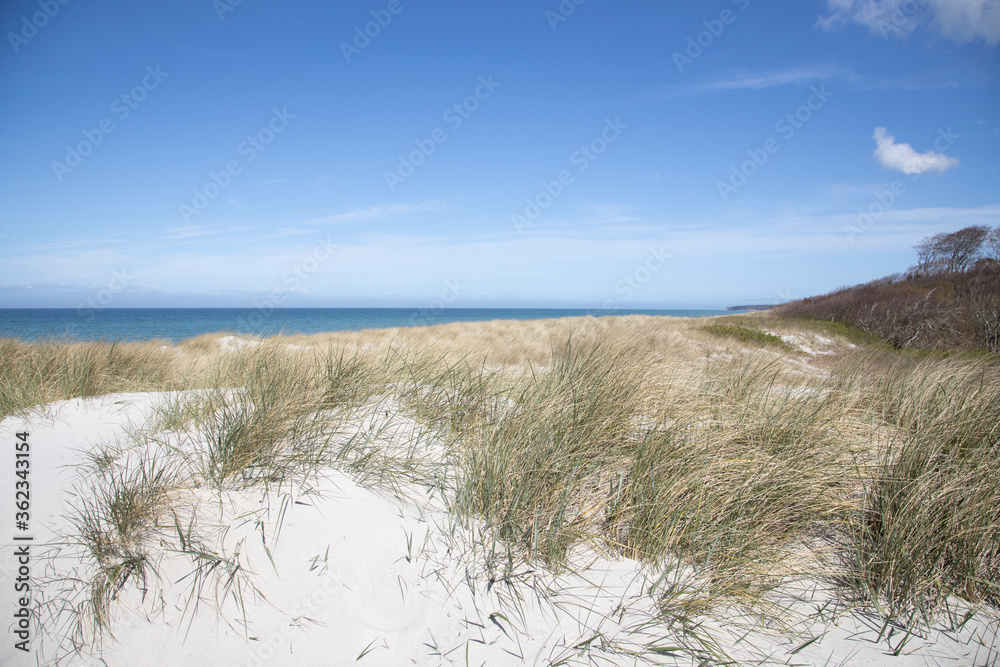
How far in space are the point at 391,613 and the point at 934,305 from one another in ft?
48.7

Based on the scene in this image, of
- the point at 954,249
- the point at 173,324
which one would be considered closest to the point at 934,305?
the point at 954,249

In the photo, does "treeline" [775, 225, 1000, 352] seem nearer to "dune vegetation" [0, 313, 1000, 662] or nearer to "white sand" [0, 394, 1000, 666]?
"dune vegetation" [0, 313, 1000, 662]

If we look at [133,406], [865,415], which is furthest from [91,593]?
[865,415]

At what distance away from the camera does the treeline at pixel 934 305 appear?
383 inches

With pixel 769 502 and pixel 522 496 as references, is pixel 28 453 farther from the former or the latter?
pixel 769 502

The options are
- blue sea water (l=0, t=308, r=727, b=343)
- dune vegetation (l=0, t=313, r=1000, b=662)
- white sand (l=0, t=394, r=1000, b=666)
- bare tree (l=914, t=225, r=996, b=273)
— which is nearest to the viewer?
white sand (l=0, t=394, r=1000, b=666)

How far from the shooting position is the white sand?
176 centimetres

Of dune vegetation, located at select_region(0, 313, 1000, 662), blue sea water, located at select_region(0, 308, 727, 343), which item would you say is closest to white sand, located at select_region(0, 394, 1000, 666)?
dune vegetation, located at select_region(0, 313, 1000, 662)

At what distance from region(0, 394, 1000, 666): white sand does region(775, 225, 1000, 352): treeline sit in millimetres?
10573

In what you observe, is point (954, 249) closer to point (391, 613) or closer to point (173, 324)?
point (391, 613)

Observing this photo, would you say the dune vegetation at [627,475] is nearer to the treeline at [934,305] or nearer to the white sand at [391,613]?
the white sand at [391,613]

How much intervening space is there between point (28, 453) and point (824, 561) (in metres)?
4.70

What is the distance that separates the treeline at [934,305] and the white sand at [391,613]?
1057 cm

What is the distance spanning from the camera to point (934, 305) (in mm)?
11367
